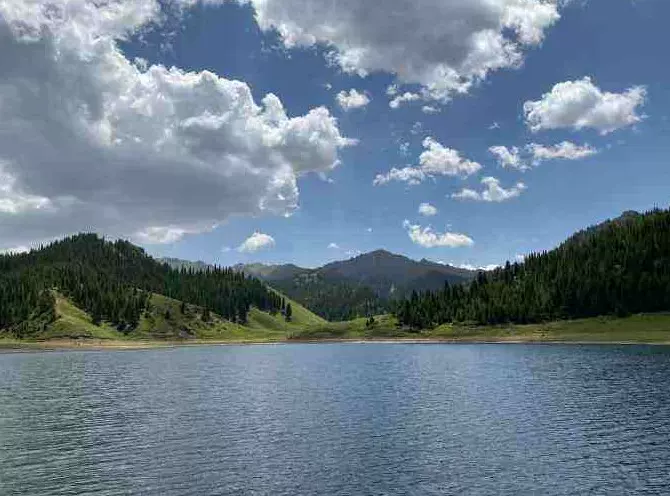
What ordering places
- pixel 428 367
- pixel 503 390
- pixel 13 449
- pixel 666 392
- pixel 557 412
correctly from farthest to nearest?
1. pixel 428 367
2. pixel 503 390
3. pixel 666 392
4. pixel 557 412
5. pixel 13 449

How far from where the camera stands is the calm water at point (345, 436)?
131 ft

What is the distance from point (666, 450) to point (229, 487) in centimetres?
3519

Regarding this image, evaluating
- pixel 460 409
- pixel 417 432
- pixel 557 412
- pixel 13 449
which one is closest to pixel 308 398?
pixel 460 409

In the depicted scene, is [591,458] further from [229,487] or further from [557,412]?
[229,487]

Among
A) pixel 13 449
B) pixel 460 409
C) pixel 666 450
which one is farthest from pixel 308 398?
pixel 666 450

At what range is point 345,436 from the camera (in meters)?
54.9

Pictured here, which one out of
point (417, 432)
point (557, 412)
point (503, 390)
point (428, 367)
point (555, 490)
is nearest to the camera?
point (555, 490)

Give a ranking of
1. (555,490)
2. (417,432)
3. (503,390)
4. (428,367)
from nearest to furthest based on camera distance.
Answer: (555,490) → (417,432) → (503,390) → (428,367)

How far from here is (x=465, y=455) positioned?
46.8 metres

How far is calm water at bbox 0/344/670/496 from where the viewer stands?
1567 inches

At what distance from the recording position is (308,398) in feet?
266

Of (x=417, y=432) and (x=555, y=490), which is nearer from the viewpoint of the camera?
(x=555, y=490)

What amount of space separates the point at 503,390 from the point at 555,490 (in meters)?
48.4

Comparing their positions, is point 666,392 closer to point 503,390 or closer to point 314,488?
point 503,390
